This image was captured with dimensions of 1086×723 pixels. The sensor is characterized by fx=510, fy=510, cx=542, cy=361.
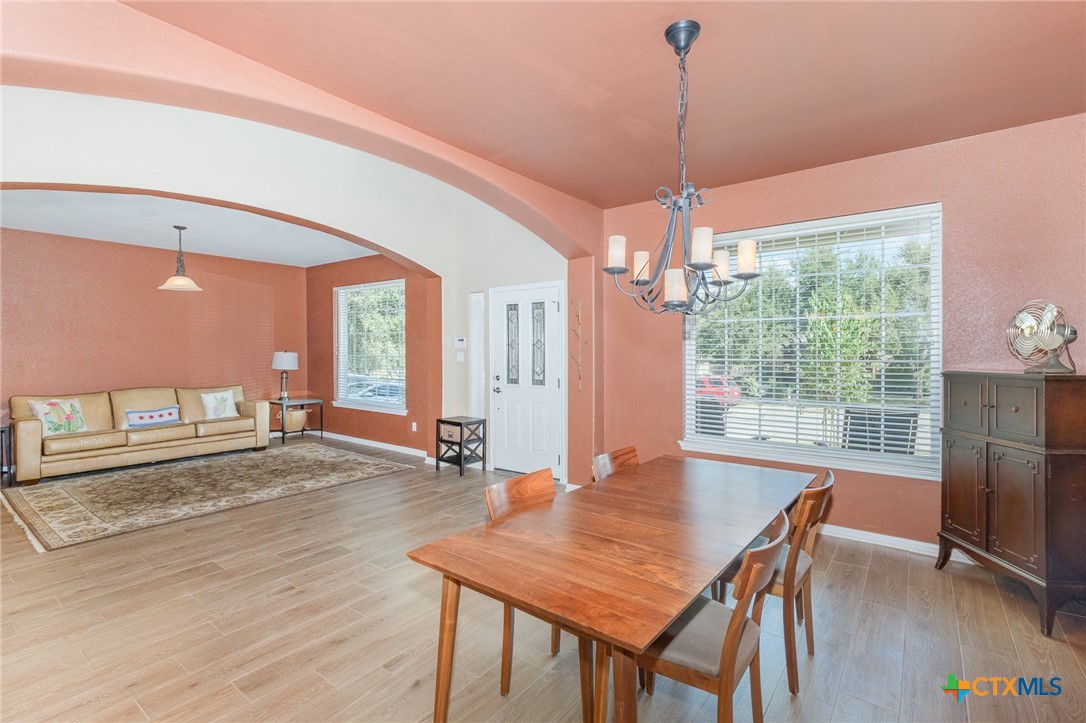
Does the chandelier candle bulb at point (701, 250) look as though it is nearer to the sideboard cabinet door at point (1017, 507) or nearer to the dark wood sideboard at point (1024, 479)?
the dark wood sideboard at point (1024, 479)

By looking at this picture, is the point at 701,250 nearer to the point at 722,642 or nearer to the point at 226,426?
the point at 722,642

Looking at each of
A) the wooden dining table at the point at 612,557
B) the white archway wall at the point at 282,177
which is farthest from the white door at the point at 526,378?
the wooden dining table at the point at 612,557

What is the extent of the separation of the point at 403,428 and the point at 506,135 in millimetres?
4612

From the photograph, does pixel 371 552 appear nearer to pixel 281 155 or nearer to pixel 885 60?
pixel 281 155

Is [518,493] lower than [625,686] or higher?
higher

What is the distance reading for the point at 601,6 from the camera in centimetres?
191

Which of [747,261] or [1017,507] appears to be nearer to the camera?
[747,261]

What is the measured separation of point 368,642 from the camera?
2.38m

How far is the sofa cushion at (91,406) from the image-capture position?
5.35 metres

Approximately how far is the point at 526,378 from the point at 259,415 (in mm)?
3771

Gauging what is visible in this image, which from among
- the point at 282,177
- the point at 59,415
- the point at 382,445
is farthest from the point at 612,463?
the point at 59,415

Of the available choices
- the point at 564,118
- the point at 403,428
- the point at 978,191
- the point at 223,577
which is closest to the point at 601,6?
the point at 564,118

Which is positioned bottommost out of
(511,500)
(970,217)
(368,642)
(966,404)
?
(368,642)

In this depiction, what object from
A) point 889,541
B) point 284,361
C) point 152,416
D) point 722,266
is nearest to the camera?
point 722,266
